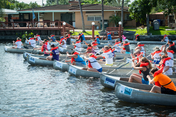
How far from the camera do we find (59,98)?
425 inches

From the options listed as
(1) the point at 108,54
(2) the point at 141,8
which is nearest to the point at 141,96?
(1) the point at 108,54

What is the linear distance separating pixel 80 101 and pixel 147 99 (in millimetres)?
2774

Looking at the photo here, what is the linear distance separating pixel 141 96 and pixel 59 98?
3.57 m

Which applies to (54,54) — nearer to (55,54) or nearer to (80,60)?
(55,54)

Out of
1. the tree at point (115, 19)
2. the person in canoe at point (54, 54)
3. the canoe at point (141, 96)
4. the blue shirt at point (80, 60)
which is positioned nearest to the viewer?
the canoe at point (141, 96)

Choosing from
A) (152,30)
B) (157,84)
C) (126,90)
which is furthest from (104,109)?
(152,30)

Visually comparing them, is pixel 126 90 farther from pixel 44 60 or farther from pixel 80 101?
pixel 44 60

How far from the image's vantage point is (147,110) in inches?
366

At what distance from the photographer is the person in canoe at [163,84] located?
8.81m

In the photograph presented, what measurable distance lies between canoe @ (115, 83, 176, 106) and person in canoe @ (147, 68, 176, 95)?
16cm

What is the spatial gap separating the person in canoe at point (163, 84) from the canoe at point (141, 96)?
0.52 feet

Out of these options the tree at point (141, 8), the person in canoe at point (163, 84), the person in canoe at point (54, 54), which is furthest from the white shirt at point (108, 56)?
the tree at point (141, 8)

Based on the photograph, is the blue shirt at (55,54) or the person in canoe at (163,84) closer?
the person in canoe at (163,84)

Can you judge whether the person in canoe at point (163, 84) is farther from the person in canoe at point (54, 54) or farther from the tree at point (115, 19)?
the tree at point (115, 19)
